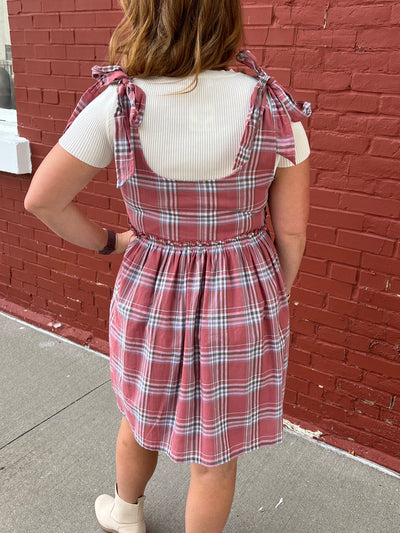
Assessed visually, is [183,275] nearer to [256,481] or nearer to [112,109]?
[112,109]

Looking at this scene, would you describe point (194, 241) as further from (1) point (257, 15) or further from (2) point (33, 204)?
(1) point (257, 15)

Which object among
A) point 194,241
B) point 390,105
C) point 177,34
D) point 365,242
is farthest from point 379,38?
point 194,241

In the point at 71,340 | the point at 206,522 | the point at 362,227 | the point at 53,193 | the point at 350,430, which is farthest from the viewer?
the point at 71,340

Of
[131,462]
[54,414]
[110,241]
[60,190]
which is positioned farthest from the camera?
[54,414]

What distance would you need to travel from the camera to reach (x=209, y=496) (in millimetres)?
1652

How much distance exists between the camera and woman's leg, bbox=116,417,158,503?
1.82m

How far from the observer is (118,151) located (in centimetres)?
132

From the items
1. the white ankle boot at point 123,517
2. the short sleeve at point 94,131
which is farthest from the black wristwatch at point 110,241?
the white ankle boot at point 123,517

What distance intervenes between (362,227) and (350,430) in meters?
1.00

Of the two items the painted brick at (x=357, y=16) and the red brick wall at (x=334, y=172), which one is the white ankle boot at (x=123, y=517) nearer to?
the red brick wall at (x=334, y=172)

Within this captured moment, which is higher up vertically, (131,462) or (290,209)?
(290,209)

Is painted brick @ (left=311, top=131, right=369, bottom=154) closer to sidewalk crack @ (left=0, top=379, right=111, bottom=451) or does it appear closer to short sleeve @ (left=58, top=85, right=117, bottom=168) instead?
short sleeve @ (left=58, top=85, right=117, bottom=168)

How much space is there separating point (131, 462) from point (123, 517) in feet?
1.03

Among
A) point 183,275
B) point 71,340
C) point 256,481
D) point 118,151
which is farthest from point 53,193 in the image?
point 71,340
